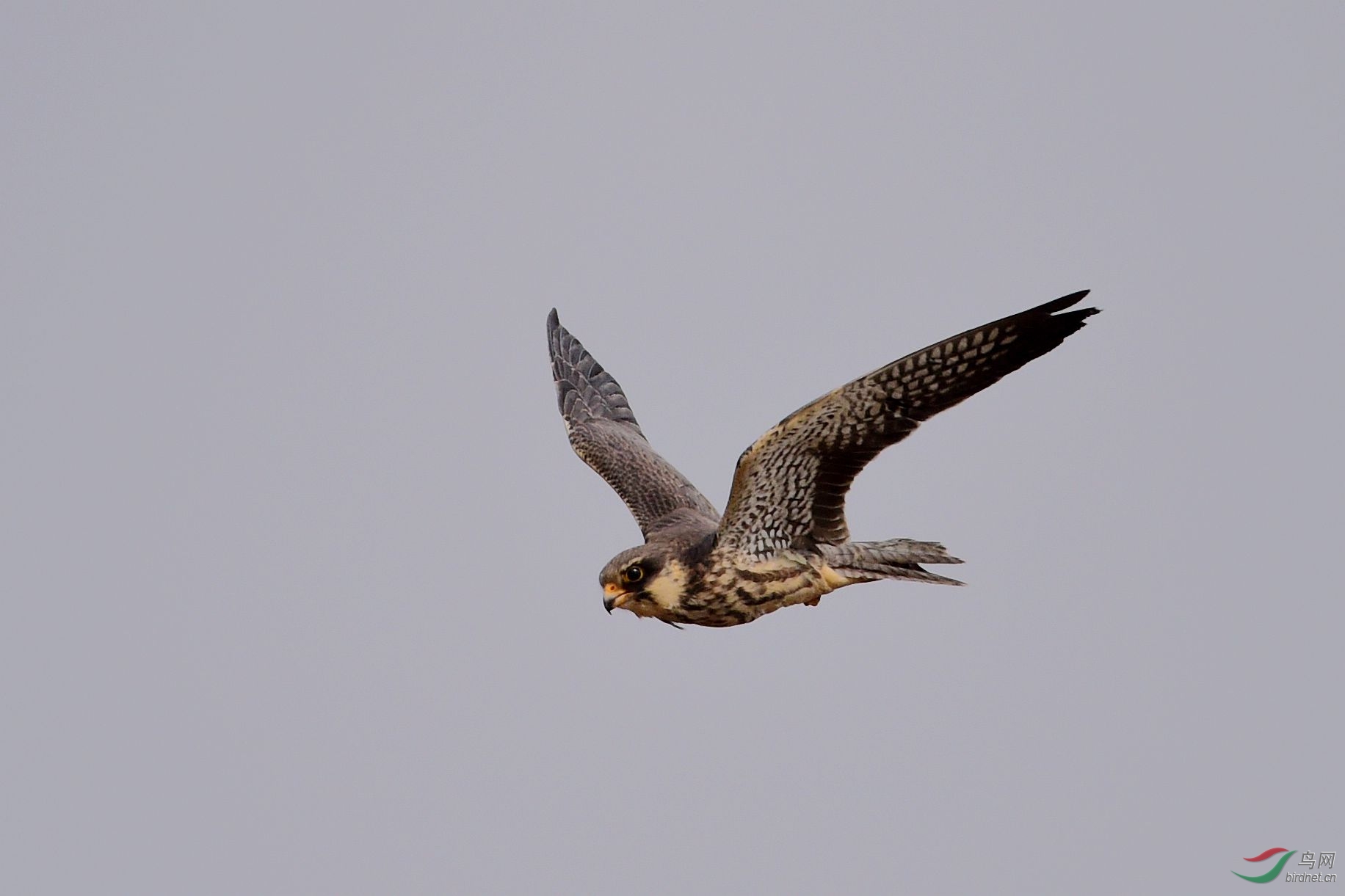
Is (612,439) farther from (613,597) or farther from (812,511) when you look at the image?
(812,511)

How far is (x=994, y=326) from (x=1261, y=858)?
804cm

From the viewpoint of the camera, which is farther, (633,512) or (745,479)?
(633,512)

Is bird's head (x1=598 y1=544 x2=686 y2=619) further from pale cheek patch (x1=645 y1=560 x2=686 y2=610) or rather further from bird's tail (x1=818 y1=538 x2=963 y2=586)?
bird's tail (x1=818 y1=538 x2=963 y2=586)

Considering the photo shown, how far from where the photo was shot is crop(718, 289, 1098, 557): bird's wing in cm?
878

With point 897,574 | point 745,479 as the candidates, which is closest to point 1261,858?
point 897,574

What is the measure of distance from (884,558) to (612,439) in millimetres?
3885

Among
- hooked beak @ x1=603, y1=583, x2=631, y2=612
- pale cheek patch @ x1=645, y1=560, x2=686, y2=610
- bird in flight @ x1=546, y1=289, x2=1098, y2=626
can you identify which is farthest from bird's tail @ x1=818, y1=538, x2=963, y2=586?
hooked beak @ x1=603, y1=583, x2=631, y2=612

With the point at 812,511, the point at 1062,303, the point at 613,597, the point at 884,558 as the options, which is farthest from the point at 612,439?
the point at 1062,303

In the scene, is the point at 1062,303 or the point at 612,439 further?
the point at 612,439

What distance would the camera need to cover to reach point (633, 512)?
12227 millimetres

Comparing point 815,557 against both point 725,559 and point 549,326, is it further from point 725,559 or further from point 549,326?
point 549,326

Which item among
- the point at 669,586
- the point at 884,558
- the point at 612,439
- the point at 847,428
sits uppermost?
the point at 612,439

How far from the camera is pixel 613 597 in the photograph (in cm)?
1043

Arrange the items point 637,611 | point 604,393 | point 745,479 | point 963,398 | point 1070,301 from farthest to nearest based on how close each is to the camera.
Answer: point 604,393
point 637,611
point 745,479
point 963,398
point 1070,301
